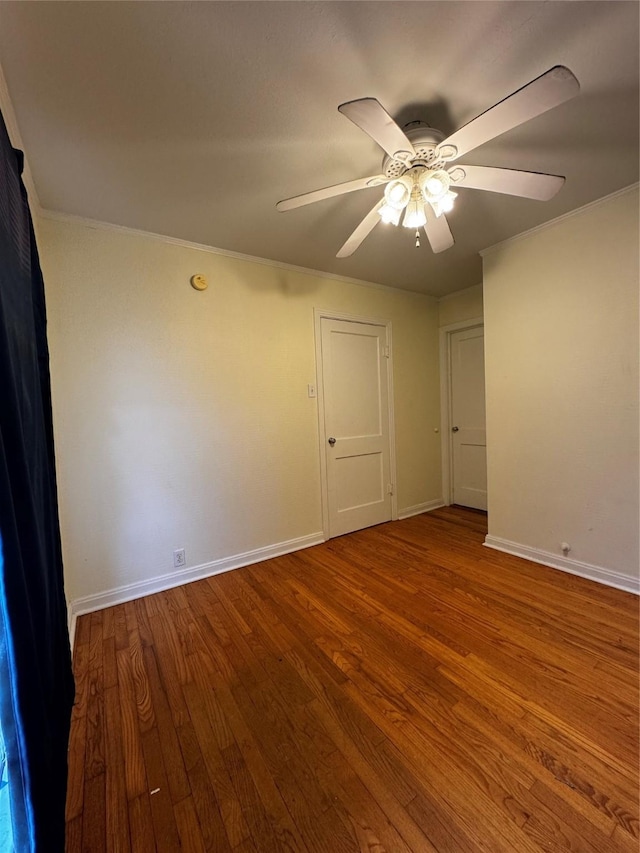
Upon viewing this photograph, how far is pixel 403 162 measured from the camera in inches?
52.5

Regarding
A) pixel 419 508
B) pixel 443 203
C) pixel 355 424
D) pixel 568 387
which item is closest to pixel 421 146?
pixel 443 203

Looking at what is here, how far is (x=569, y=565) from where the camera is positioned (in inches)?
91.5

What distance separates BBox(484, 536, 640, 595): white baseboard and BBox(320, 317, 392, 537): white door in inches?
43.1

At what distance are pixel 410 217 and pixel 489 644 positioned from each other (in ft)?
6.96

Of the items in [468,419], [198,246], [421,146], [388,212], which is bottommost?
[468,419]

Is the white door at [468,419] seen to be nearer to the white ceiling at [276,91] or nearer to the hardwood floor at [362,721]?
the hardwood floor at [362,721]

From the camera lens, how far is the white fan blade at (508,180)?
1.32 meters

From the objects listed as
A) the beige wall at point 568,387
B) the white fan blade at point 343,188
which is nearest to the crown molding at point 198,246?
the beige wall at point 568,387

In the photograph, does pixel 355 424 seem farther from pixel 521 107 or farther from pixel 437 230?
pixel 521 107

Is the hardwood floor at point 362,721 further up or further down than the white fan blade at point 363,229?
further down

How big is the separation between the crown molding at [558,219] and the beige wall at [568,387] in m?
0.02

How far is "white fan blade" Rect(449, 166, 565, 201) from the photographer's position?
1319 mm

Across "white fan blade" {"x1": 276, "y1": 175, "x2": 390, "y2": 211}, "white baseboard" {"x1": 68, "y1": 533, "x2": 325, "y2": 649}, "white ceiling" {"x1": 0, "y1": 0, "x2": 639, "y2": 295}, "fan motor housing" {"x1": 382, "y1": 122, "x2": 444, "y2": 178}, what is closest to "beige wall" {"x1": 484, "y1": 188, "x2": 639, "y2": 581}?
"white ceiling" {"x1": 0, "y1": 0, "x2": 639, "y2": 295}

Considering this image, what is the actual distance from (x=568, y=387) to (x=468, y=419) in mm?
1481
